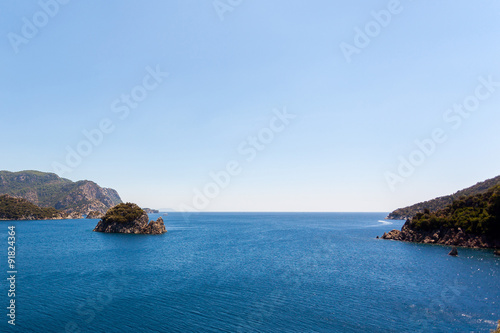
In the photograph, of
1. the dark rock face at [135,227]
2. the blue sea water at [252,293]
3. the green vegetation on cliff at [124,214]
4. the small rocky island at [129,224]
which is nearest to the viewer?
the blue sea water at [252,293]

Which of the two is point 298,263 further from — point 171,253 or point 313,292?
point 171,253

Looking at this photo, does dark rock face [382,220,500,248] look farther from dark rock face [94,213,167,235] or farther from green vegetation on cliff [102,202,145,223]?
green vegetation on cliff [102,202,145,223]

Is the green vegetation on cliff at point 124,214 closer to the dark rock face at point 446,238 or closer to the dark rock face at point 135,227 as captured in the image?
the dark rock face at point 135,227

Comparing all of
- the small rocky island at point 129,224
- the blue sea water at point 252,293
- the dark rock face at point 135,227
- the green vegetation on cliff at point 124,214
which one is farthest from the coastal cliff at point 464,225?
the green vegetation on cliff at point 124,214

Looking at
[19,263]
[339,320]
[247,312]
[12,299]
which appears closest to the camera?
[339,320]

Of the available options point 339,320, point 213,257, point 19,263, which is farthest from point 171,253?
point 339,320
